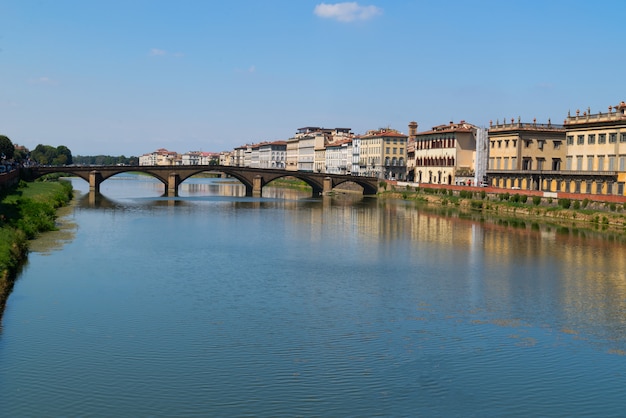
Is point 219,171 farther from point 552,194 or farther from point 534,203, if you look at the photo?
point 552,194

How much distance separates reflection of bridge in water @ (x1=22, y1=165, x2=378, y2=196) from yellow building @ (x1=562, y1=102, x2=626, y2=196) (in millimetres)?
33338

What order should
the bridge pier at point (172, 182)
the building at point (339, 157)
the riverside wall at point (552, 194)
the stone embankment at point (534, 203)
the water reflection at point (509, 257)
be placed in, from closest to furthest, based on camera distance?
the water reflection at point (509, 257) < the stone embankment at point (534, 203) < the riverside wall at point (552, 194) < the bridge pier at point (172, 182) < the building at point (339, 157)

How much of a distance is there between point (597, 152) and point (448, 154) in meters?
29.1

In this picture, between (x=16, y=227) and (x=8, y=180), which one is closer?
(x=16, y=227)

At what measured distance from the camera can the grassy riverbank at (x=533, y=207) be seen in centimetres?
5244

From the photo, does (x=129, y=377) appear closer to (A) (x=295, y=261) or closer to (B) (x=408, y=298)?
Result: (B) (x=408, y=298)

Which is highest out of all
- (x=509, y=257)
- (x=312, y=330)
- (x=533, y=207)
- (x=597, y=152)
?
(x=597, y=152)

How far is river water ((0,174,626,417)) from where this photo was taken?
620 inches

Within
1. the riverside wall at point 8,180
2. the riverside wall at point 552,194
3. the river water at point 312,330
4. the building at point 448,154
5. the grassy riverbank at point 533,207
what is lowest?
the river water at point 312,330

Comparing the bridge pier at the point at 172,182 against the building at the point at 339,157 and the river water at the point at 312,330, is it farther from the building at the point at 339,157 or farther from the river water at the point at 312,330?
the river water at the point at 312,330

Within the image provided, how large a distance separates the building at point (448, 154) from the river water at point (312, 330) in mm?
47948

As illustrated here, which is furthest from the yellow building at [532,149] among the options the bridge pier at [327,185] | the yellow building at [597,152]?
the bridge pier at [327,185]

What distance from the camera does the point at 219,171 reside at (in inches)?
3644

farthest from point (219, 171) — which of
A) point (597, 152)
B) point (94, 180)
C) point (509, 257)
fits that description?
point (509, 257)
